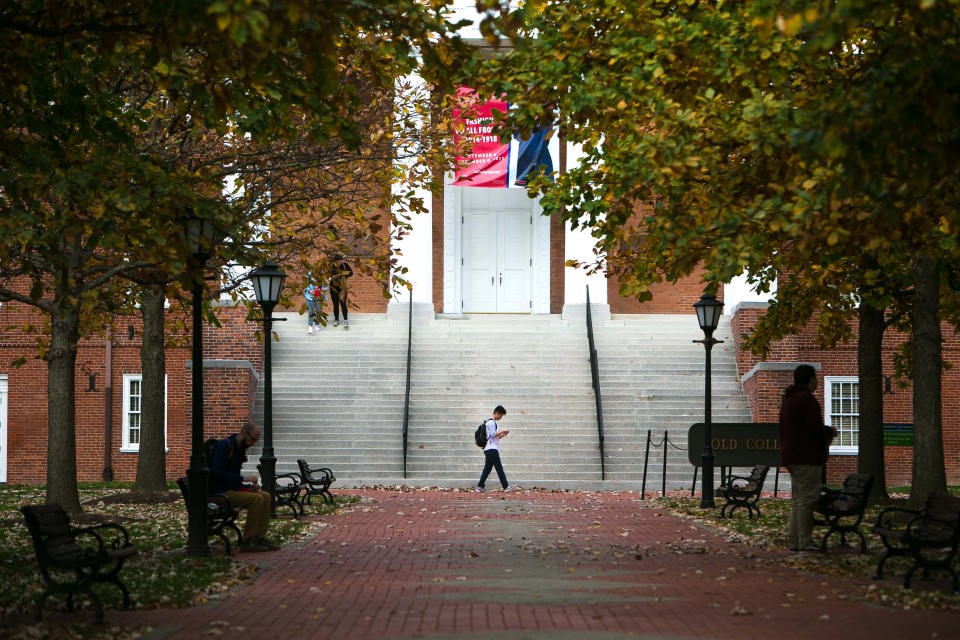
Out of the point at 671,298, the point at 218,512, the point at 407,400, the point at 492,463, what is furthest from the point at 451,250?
the point at 218,512

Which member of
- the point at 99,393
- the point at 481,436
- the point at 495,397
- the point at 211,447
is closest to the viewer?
the point at 211,447

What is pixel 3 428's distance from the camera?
2709 cm

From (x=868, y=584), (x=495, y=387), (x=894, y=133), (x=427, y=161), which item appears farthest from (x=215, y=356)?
(x=894, y=133)

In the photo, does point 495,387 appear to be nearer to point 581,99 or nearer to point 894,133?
A: point 581,99

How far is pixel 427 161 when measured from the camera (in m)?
17.4

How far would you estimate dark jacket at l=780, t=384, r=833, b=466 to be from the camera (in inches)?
468

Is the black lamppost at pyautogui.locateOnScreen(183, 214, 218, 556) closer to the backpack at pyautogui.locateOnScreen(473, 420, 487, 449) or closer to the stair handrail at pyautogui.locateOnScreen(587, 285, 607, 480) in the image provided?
the backpack at pyautogui.locateOnScreen(473, 420, 487, 449)

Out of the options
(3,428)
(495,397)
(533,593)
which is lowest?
(3,428)

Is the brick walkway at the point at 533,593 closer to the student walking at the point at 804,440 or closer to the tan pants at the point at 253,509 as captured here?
the tan pants at the point at 253,509

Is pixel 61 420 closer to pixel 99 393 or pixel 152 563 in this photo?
pixel 152 563

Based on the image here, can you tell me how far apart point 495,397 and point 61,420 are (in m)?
12.2

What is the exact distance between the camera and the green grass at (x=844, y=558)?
30.0ft

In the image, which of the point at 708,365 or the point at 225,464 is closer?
the point at 225,464

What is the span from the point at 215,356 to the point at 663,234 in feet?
55.6
